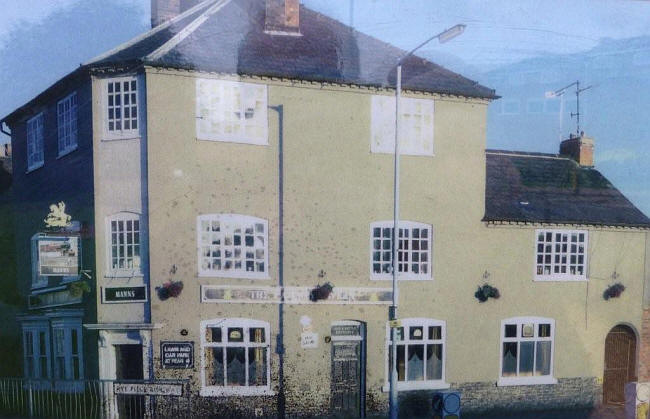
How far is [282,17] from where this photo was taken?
5.83 meters

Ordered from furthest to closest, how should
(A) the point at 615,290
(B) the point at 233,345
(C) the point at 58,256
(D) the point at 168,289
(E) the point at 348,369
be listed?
(A) the point at 615,290, (E) the point at 348,369, (B) the point at 233,345, (D) the point at 168,289, (C) the point at 58,256

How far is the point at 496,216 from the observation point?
684 centimetres

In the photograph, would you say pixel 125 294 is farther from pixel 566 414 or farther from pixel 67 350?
pixel 566 414

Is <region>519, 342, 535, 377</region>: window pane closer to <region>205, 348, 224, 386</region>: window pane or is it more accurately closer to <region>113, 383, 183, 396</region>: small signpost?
<region>205, 348, 224, 386</region>: window pane

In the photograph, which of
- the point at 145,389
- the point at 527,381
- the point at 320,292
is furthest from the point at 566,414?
the point at 145,389

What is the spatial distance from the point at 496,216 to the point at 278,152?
2.97 m

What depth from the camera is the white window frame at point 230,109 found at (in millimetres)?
5629

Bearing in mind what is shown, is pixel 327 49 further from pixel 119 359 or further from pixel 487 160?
pixel 119 359

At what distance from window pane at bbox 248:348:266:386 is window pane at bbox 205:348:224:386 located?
1.11 feet

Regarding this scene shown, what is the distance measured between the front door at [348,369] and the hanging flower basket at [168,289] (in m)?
1.97

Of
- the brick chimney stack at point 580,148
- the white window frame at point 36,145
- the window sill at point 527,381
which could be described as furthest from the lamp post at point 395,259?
the white window frame at point 36,145

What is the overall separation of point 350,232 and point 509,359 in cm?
289

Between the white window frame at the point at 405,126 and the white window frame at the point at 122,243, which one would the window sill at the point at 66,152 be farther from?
the white window frame at the point at 405,126

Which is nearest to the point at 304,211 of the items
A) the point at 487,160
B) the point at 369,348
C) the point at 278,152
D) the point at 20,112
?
the point at 278,152
